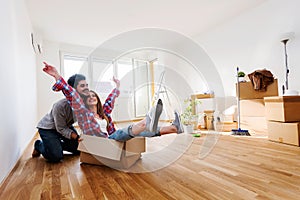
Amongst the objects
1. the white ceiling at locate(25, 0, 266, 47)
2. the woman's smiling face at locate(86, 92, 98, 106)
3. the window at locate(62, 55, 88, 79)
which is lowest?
the woman's smiling face at locate(86, 92, 98, 106)

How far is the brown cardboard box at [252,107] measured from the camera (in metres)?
2.20

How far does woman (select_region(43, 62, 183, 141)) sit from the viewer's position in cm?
111

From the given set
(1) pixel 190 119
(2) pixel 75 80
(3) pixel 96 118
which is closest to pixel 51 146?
(3) pixel 96 118

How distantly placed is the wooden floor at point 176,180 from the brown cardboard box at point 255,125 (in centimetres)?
78

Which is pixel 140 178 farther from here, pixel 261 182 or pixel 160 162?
pixel 261 182

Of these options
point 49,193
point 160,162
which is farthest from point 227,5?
point 49,193

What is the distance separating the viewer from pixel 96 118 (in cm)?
134

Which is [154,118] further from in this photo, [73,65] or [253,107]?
[73,65]

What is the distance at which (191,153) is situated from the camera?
1518 mm

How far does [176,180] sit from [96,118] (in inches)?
29.6

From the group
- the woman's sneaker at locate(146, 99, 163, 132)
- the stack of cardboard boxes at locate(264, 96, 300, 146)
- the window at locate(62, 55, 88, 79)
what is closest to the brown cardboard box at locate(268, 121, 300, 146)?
the stack of cardboard boxes at locate(264, 96, 300, 146)

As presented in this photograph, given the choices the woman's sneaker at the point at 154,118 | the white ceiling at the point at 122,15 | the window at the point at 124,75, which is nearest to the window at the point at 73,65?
the window at the point at 124,75

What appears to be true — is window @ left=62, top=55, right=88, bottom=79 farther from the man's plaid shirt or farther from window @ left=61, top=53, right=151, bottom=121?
the man's plaid shirt

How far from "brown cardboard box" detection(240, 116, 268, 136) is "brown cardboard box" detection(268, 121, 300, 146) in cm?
30
